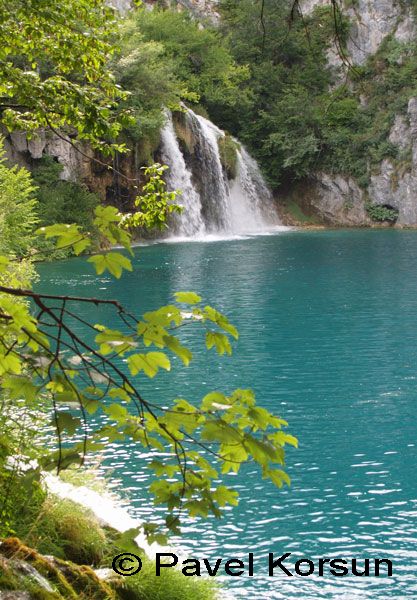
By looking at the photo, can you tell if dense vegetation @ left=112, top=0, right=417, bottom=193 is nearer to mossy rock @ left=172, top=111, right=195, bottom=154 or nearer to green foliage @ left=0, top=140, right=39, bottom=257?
mossy rock @ left=172, top=111, right=195, bottom=154

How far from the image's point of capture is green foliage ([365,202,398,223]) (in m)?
44.8

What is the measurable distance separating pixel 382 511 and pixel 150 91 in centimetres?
3147

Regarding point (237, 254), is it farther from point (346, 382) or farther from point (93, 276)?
point (346, 382)

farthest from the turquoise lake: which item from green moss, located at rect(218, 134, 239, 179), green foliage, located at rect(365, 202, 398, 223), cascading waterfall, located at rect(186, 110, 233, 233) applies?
green foliage, located at rect(365, 202, 398, 223)

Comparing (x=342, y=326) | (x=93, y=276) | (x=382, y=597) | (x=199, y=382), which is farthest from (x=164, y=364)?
(x=93, y=276)

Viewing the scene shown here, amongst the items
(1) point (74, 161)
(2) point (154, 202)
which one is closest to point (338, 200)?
(1) point (74, 161)

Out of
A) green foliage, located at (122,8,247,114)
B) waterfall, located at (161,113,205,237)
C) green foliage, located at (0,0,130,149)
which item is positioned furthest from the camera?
green foliage, located at (122,8,247,114)

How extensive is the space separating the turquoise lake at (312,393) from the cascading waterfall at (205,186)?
1091 cm

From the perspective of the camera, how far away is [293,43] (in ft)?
156

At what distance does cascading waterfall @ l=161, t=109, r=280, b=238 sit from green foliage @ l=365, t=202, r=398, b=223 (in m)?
6.21

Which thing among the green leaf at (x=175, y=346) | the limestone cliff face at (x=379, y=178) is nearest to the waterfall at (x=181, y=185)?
the limestone cliff face at (x=379, y=178)

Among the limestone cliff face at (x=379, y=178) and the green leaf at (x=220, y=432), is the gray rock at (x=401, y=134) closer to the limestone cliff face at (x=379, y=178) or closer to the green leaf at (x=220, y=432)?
the limestone cliff face at (x=379, y=178)

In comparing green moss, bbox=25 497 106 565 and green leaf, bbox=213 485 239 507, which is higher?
green leaf, bbox=213 485 239 507

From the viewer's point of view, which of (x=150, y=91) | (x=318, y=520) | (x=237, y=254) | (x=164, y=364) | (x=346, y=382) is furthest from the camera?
(x=150, y=91)
